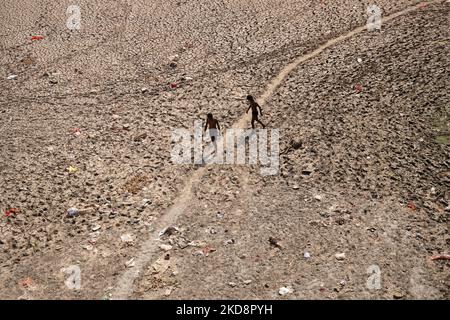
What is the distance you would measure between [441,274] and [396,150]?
10.00ft

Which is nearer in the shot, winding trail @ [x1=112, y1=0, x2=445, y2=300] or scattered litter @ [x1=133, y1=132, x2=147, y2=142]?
winding trail @ [x1=112, y1=0, x2=445, y2=300]

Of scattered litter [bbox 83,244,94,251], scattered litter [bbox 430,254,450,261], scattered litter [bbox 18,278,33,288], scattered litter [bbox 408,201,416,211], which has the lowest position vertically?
scattered litter [bbox 18,278,33,288]

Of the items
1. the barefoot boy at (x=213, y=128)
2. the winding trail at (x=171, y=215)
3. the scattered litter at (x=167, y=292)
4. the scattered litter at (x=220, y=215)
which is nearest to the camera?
the scattered litter at (x=167, y=292)

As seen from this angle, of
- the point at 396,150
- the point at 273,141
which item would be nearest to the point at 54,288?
the point at 273,141

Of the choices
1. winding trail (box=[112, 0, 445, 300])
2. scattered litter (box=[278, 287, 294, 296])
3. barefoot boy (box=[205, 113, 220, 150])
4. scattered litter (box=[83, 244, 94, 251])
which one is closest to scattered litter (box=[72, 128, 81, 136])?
barefoot boy (box=[205, 113, 220, 150])

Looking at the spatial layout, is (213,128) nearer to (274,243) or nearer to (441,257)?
(274,243)

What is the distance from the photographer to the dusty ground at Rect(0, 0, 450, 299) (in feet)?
24.6

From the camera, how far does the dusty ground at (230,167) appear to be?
7500 mm

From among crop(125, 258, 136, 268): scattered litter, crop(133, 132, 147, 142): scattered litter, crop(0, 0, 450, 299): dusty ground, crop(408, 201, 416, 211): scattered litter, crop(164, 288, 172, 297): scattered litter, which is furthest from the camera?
crop(133, 132, 147, 142): scattered litter

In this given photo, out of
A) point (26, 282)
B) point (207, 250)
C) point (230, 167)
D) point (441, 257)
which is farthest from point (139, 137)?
point (441, 257)

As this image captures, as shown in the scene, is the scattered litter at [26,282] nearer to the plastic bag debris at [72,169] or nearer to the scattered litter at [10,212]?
the scattered litter at [10,212]

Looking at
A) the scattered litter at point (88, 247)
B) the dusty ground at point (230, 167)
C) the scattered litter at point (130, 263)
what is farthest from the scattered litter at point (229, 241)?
the scattered litter at point (88, 247)

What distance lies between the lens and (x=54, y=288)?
7.40m

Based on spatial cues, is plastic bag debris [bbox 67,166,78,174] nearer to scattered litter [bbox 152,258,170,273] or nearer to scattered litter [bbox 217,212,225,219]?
scattered litter [bbox 152,258,170,273]
